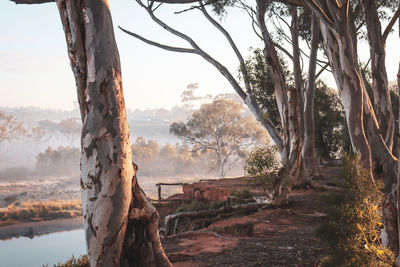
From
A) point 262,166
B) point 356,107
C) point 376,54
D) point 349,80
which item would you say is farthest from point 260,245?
point 262,166

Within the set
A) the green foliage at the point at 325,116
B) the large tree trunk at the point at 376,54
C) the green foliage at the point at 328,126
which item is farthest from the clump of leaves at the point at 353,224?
the green foliage at the point at 328,126

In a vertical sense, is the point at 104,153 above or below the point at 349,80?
below

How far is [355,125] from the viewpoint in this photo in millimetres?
3963

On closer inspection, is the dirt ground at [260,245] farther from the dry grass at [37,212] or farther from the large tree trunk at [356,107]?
the dry grass at [37,212]

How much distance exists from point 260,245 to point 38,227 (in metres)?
13.0

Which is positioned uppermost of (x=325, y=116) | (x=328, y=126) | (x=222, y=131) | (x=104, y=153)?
(x=222, y=131)

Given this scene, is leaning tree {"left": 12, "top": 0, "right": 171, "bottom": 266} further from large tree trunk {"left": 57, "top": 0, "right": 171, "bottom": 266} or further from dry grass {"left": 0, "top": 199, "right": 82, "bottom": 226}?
dry grass {"left": 0, "top": 199, "right": 82, "bottom": 226}

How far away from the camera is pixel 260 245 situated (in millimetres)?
4480

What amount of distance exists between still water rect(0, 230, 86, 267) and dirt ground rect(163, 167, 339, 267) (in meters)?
4.33

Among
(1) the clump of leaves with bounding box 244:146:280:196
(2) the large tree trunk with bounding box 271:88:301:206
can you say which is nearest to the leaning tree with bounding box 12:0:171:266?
(2) the large tree trunk with bounding box 271:88:301:206

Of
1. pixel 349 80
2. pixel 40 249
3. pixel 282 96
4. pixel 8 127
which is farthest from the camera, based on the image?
pixel 8 127

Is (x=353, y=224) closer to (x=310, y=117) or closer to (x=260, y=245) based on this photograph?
(x=260, y=245)

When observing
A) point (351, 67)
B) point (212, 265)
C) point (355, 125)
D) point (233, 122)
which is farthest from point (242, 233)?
point (233, 122)

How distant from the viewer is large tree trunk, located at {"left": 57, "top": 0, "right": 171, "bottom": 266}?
2844 mm
